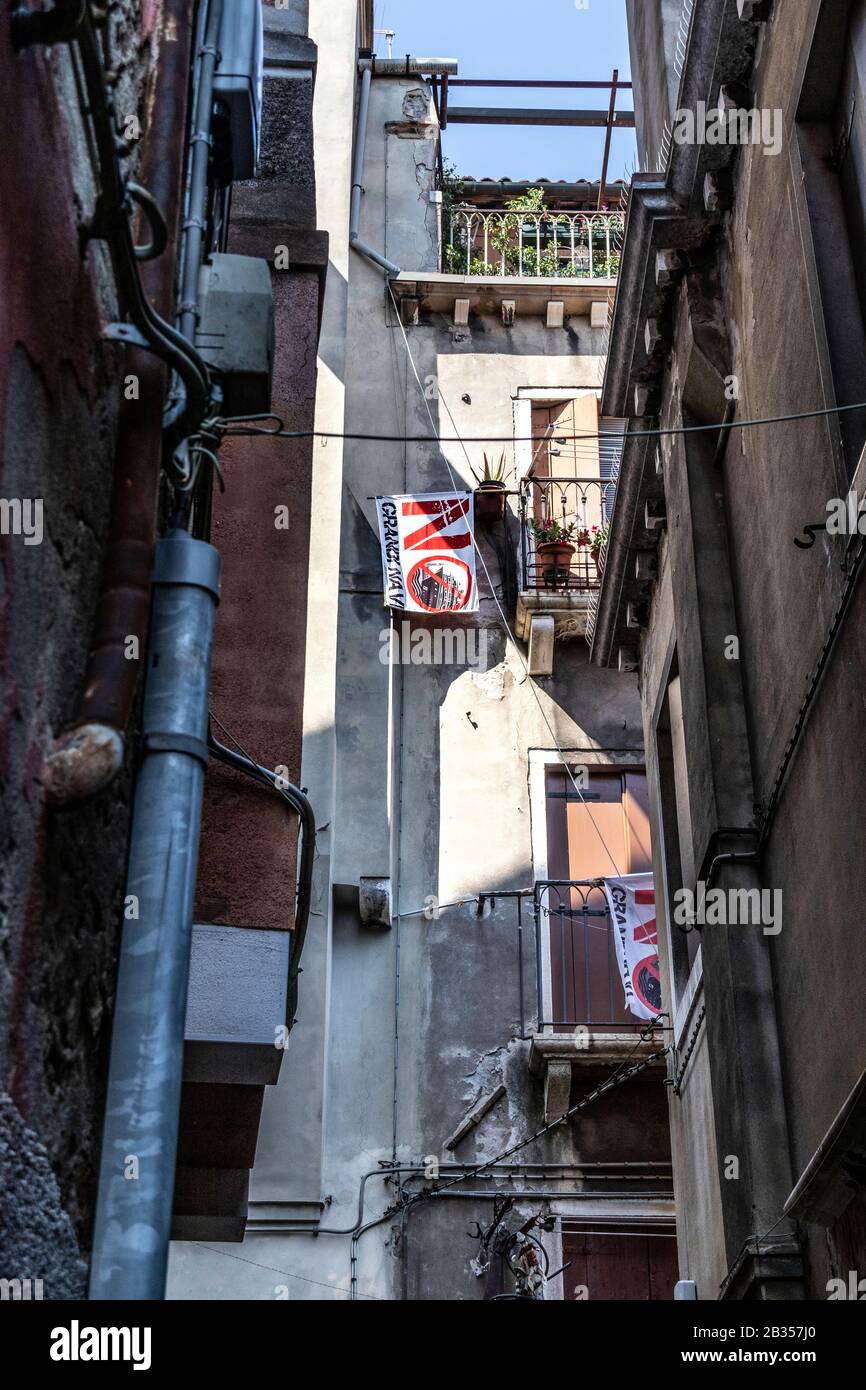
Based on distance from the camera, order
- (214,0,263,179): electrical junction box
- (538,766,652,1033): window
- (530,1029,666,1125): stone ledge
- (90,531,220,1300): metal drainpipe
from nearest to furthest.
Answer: (90,531,220,1300): metal drainpipe, (214,0,263,179): electrical junction box, (530,1029,666,1125): stone ledge, (538,766,652,1033): window

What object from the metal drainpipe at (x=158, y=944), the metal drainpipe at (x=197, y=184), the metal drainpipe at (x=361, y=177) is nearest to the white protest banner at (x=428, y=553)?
the metal drainpipe at (x=361, y=177)

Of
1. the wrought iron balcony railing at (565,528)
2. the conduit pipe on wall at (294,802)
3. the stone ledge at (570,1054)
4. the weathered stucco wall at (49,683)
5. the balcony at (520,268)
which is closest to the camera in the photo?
the weathered stucco wall at (49,683)

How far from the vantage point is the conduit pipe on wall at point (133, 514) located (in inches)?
166

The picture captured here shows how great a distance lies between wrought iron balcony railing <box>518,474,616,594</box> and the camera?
1977 cm

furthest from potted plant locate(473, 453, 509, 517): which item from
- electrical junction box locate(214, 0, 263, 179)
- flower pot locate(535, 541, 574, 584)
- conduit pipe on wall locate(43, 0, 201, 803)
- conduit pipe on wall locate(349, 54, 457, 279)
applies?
conduit pipe on wall locate(43, 0, 201, 803)

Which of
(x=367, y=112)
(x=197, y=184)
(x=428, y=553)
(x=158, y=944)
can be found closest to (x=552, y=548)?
(x=428, y=553)

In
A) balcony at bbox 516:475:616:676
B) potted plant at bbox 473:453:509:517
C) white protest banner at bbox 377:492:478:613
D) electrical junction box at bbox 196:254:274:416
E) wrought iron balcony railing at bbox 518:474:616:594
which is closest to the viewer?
electrical junction box at bbox 196:254:274:416

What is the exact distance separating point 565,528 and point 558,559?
551 millimetres

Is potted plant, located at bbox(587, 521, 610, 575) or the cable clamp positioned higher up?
potted plant, located at bbox(587, 521, 610, 575)

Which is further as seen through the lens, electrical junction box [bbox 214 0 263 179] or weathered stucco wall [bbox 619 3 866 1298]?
weathered stucco wall [bbox 619 3 866 1298]

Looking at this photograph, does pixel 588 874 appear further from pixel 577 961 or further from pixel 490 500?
pixel 490 500

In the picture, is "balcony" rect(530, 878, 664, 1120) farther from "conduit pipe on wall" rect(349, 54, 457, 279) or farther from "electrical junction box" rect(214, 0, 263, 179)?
"electrical junction box" rect(214, 0, 263, 179)

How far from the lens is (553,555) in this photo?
65.8 feet

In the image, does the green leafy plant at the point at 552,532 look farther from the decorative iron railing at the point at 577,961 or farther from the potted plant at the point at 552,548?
the decorative iron railing at the point at 577,961
